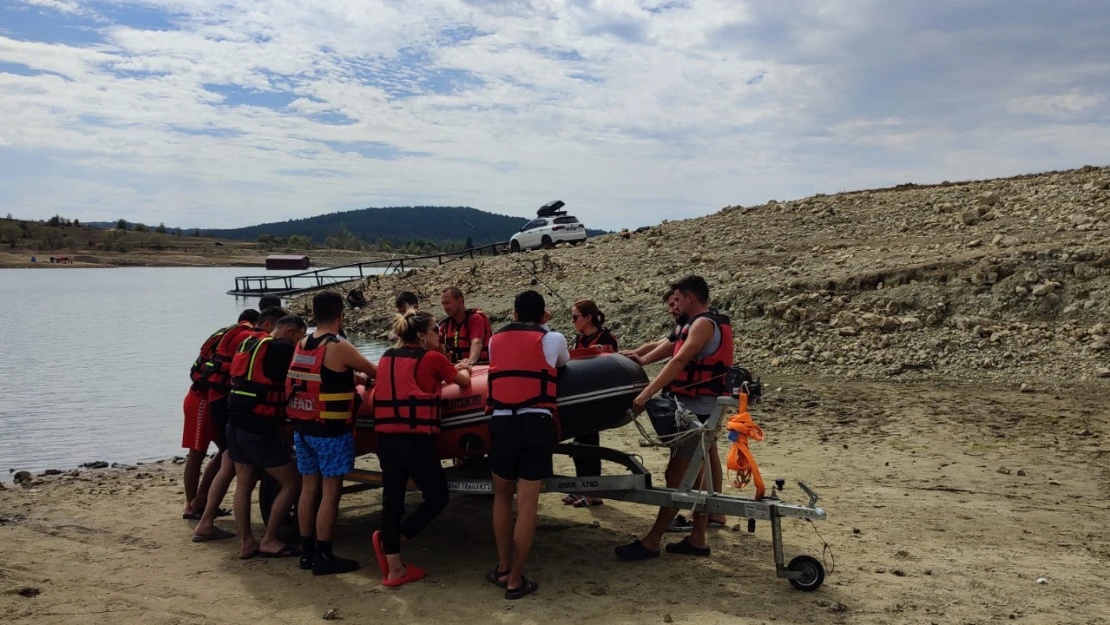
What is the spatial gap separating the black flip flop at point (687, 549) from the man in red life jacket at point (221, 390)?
333cm

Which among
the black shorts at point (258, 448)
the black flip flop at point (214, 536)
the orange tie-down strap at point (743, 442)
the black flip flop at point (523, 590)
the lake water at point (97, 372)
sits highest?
the orange tie-down strap at point (743, 442)

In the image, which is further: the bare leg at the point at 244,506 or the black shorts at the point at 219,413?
the black shorts at the point at 219,413

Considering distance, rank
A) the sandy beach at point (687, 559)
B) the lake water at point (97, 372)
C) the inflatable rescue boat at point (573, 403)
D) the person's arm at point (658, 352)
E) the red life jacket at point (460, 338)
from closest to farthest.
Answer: the sandy beach at point (687, 559), the inflatable rescue boat at point (573, 403), the person's arm at point (658, 352), the red life jacket at point (460, 338), the lake water at point (97, 372)

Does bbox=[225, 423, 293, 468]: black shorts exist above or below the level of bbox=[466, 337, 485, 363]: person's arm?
below

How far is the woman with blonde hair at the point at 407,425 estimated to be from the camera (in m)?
5.23

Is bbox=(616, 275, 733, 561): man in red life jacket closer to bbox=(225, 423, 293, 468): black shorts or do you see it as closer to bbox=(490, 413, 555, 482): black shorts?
bbox=(490, 413, 555, 482): black shorts

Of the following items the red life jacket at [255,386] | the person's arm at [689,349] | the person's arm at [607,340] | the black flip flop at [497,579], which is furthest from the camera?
the person's arm at [607,340]

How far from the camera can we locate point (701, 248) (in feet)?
71.4

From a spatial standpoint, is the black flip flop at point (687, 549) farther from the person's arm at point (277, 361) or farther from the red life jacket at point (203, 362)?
the red life jacket at point (203, 362)

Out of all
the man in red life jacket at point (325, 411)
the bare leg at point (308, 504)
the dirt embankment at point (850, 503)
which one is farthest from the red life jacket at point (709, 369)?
the bare leg at point (308, 504)

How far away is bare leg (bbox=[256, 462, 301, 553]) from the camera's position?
19.7 ft

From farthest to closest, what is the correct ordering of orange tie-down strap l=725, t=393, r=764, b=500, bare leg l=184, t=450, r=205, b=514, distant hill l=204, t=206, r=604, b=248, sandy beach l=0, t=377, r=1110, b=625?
1. distant hill l=204, t=206, r=604, b=248
2. bare leg l=184, t=450, r=205, b=514
3. orange tie-down strap l=725, t=393, r=764, b=500
4. sandy beach l=0, t=377, r=1110, b=625

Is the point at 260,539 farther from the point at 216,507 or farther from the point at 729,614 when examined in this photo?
the point at 729,614

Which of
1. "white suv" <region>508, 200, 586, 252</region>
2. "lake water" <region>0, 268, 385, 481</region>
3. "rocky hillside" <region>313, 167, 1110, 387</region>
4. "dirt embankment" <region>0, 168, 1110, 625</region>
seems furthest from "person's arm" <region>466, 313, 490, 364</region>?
"white suv" <region>508, 200, 586, 252</region>
